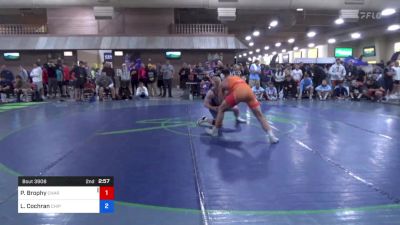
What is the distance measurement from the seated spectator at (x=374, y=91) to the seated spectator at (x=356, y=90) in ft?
0.91

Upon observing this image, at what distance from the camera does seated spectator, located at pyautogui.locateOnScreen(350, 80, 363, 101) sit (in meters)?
14.9

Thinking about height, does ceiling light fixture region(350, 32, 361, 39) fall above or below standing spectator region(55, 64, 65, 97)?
above

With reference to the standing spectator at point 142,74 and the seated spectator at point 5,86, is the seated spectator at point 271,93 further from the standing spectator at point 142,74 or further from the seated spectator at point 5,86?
the seated spectator at point 5,86

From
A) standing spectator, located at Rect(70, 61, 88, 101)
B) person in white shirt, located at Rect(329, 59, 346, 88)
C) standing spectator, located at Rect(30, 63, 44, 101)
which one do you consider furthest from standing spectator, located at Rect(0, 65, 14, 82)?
person in white shirt, located at Rect(329, 59, 346, 88)

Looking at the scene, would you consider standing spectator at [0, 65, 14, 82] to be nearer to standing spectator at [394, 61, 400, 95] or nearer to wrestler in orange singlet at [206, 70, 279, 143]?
wrestler in orange singlet at [206, 70, 279, 143]

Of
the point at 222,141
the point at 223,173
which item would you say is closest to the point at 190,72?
the point at 222,141

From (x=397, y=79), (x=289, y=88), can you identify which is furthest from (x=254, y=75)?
(x=397, y=79)
